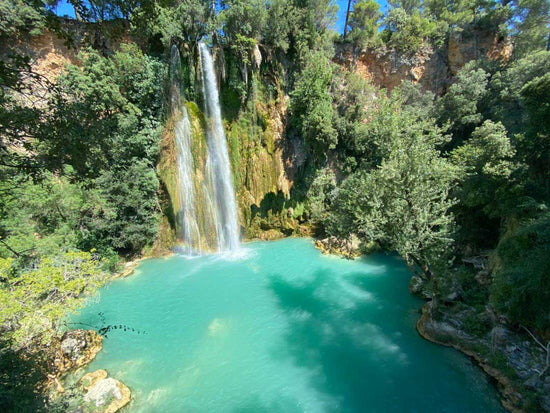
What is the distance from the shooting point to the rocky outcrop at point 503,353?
6.66 meters

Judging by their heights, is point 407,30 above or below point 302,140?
above

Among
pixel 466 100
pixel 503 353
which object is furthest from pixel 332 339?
pixel 466 100

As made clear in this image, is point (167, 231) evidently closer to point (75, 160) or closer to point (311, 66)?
point (75, 160)

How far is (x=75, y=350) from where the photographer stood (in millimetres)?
9117

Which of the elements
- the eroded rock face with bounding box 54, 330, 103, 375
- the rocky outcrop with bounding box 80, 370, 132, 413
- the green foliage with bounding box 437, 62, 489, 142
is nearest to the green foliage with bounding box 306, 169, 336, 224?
the green foliage with bounding box 437, 62, 489, 142

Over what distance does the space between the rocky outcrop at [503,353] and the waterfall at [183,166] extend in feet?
47.5

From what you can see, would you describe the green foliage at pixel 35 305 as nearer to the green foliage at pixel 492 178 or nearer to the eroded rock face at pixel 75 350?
the eroded rock face at pixel 75 350

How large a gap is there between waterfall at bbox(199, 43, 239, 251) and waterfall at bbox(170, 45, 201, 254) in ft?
4.52

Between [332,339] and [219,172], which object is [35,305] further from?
[219,172]

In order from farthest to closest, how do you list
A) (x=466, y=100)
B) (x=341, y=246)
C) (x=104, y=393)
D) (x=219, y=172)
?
1. (x=466, y=100)
2. (x=219, y=172)
3. (x=341, y=246)
4. (x=104, y=393)

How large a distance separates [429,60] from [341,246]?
819 inches

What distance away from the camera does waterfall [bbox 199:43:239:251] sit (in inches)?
720

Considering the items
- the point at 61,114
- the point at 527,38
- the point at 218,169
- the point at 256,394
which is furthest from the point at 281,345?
the point at 527,38

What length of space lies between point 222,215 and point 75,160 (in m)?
14.3
